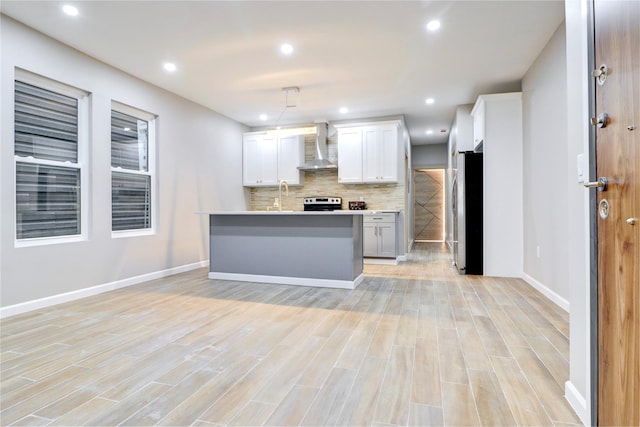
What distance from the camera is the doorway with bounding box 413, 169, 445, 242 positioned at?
9977mm

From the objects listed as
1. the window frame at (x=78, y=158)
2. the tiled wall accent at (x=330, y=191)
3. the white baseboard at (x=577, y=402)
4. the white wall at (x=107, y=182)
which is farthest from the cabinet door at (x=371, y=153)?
the white baseboard at (x=577, y=402)

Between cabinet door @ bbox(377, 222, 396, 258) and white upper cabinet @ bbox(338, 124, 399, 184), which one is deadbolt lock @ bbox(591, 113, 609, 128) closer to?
cabinet door @ bbox(377, 222, 396, 258)

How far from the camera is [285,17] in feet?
10.2

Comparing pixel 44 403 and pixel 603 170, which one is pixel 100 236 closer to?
pixel 44 403

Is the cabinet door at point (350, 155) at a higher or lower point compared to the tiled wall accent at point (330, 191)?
higher

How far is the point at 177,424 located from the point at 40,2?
3525 mm

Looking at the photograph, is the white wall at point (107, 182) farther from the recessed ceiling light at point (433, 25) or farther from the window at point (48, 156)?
the recessed ceiling light at point (433, 25)

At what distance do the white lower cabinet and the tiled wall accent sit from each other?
0.50 metres

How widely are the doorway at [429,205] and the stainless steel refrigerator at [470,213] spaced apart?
4.99m

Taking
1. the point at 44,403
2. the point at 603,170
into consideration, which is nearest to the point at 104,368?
the point at 44,403

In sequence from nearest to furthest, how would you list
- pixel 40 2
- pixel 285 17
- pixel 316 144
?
pixel 40 2
pixel 285 17
pixel 316 144

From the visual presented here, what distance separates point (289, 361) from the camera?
7.01 feet

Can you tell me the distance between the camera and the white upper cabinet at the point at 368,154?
612 centimetres

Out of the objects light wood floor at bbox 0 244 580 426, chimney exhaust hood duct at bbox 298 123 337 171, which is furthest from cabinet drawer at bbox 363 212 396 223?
light wood floor at bbox 0 244 580 426
